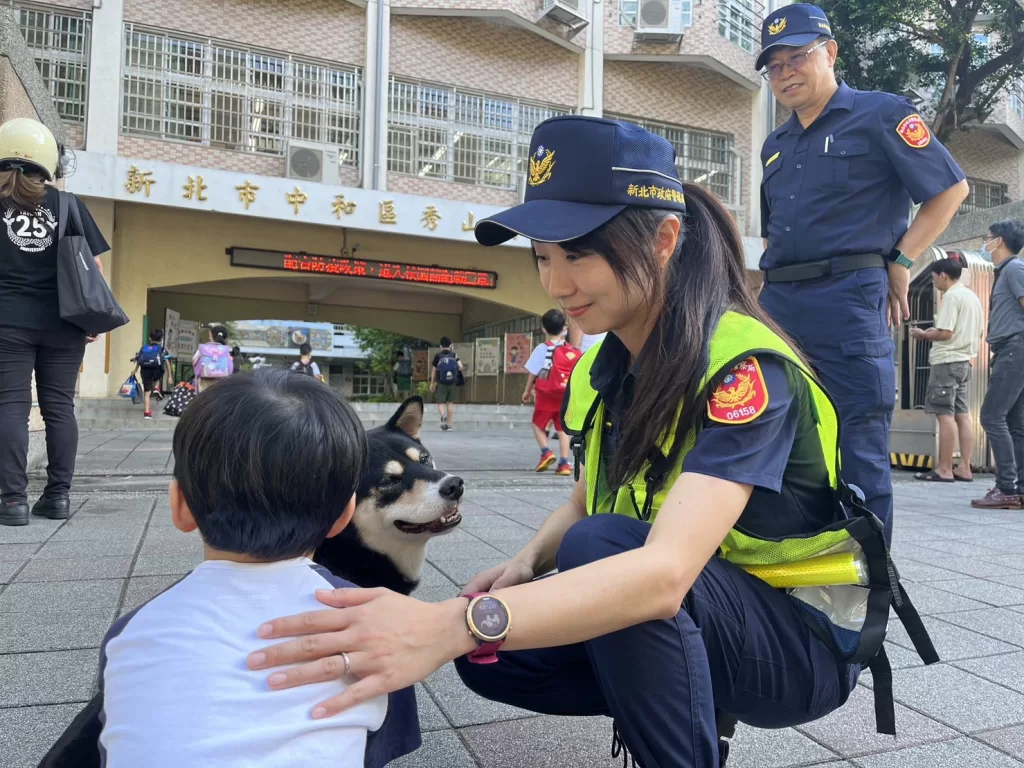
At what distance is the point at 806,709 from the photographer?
53.4 inches

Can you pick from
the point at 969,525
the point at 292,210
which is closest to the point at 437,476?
the point at 969,525

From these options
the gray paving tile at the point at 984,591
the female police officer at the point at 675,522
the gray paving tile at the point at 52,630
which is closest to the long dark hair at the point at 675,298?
the female police officer at the point at 675,522

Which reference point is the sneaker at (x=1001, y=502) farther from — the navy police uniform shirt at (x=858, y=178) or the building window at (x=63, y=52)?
the building window at (x=63, y=52)

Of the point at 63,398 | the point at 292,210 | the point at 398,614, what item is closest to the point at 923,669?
the point at 398,614

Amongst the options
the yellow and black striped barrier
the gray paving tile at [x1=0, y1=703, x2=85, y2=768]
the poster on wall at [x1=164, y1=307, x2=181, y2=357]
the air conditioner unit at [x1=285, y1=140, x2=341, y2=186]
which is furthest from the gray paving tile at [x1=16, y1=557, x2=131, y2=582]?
the poster on wall at [x1=164, y1=307, x2=181, y2=357]

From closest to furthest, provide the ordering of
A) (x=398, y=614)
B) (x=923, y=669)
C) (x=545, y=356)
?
(x=398, y=614)
(x=923, y=669)
(x=545, y=356)

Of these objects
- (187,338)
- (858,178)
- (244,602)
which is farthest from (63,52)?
(244,602)

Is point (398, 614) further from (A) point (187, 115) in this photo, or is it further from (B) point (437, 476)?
(A) point (187, 115)

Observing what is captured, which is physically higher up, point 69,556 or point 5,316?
point 5,316

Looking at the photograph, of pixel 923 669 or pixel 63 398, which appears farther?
pixel 63 398

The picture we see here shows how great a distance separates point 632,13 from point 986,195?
12.2 metres

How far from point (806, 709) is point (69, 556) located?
327cm

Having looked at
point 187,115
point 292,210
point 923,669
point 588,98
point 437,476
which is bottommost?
point 923,669

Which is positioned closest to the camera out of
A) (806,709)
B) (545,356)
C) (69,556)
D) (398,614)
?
(398,614)
